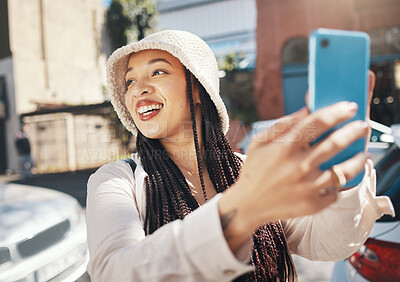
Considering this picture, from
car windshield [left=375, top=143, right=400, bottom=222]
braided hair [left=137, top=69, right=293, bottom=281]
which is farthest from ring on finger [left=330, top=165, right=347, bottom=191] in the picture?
car windshield [left=375, top=143, right=400, bottom=222]

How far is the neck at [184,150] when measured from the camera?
4.24 feet

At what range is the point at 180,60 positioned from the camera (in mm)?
1144

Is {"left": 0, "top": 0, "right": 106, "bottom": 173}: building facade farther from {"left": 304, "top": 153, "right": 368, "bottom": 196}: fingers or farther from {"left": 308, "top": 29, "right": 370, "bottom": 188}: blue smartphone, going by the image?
{"left": 304, "top": 153, "right": 368, "bottom": 196}: fingers

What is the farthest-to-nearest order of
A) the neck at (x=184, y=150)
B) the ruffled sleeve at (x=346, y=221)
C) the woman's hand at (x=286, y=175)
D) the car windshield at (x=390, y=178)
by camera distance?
the car windshield at (x=390, y=178) → the neck at (x=184, y=150) → the ruffled sleeve at (x=346, y=221) → the woman's hand at (x=286, y=175)

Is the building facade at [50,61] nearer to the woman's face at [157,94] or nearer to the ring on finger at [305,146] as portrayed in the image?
the woman's face at [157,94]

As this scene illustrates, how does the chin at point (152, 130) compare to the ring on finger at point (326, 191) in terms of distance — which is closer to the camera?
the ring on finger at point (326, 191)

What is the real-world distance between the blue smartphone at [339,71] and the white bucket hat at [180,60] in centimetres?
57

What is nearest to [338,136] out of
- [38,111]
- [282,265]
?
[282,265]

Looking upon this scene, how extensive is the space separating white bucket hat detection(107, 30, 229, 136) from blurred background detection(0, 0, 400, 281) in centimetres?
651

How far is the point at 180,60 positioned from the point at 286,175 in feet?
2.50

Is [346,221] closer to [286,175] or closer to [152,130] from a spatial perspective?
[286,175]

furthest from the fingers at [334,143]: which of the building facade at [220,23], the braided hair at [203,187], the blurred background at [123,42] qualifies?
the building facade at [220,23]

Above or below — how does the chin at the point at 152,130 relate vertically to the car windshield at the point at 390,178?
above

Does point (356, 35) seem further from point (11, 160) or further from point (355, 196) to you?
point (11, 160)
